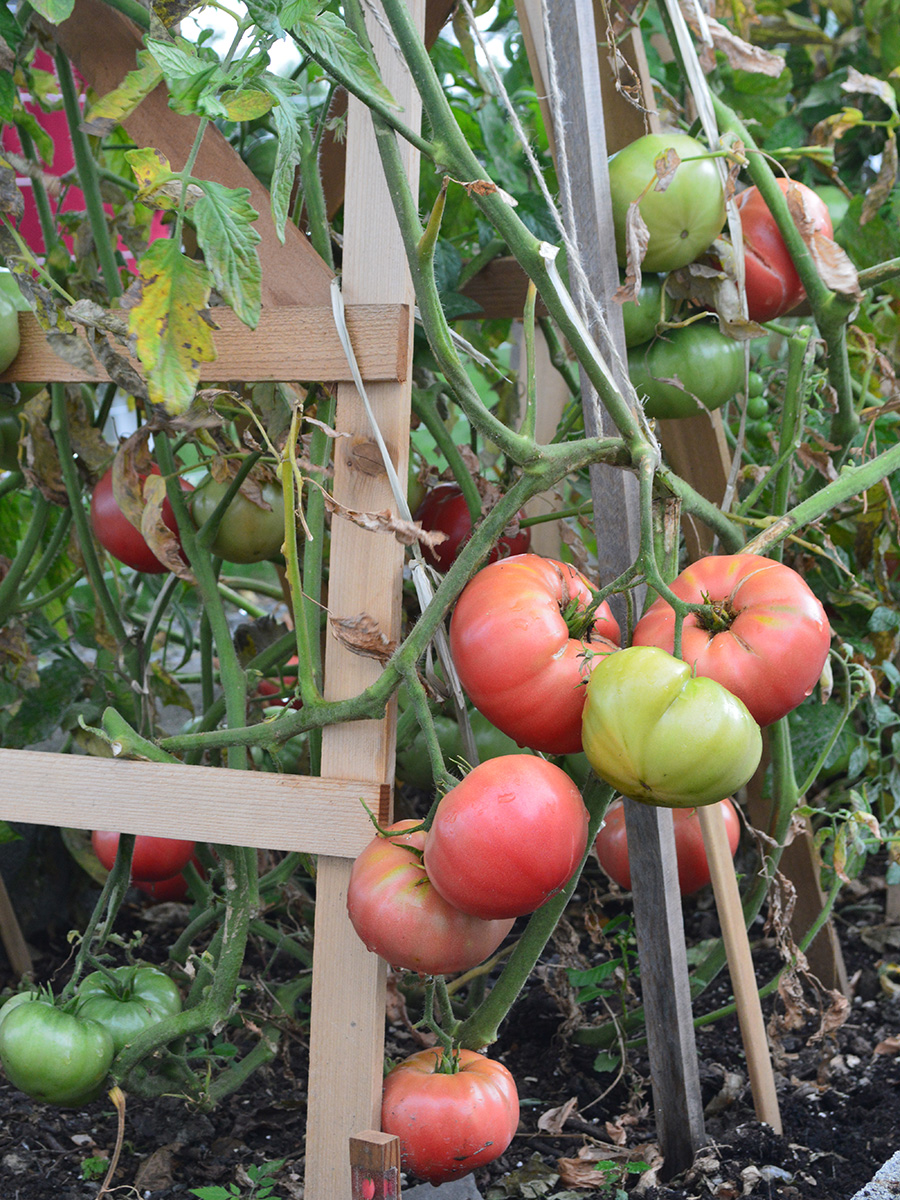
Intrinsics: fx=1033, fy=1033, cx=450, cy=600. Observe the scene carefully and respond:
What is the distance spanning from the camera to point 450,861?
726 millimetres

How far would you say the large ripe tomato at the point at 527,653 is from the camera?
77 cm

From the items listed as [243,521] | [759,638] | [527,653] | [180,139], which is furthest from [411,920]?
[180,139]

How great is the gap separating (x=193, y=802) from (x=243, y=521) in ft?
1.13

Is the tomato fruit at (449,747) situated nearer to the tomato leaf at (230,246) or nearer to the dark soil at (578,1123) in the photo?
the dark soil at (578,1123)

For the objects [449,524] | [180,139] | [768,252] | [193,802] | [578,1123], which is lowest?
[578,1123]

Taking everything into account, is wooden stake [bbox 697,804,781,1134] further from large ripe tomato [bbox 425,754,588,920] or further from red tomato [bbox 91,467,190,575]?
red tomato [bbox 91,467,190,575]

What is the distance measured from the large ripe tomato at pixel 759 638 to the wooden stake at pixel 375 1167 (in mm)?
446

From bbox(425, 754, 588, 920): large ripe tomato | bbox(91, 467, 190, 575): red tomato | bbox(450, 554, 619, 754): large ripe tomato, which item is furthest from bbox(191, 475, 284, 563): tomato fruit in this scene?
bbox(425, 754, 588, 920): large ripe tomato

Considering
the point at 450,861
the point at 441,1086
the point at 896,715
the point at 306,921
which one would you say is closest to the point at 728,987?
the point at 896,715

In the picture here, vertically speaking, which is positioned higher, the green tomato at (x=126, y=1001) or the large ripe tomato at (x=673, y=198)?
the large ripe tomato at (x=673, y=198)

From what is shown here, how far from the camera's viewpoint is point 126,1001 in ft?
3.49

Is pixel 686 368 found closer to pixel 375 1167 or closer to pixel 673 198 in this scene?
pixel 673 198

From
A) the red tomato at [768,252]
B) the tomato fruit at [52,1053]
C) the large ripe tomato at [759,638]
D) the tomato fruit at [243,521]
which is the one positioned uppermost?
the red tomato at [768,252]

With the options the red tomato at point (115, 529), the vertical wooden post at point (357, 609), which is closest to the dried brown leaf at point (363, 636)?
the vertical wooden post at point (357, 609)
